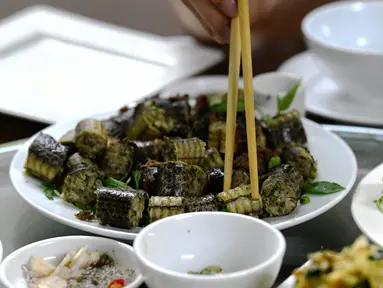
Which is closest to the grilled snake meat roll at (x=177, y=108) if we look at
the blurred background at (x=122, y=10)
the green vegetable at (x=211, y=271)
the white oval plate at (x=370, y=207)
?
the white oval plate at (x=370, y=207)

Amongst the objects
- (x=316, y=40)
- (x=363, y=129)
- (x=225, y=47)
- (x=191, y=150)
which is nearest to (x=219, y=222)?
(x=191, y=150)

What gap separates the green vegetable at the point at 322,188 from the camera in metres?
1.41

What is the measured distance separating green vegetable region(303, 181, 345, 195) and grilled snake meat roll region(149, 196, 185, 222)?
0.28m

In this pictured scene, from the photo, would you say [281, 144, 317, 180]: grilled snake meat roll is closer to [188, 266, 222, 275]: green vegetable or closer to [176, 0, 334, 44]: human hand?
[188, 266, 222, 275]: green vegetable

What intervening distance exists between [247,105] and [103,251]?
14.5 inches

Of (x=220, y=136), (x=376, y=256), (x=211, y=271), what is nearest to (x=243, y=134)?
(x=220, y=136)

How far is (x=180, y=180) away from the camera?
4.54 ft

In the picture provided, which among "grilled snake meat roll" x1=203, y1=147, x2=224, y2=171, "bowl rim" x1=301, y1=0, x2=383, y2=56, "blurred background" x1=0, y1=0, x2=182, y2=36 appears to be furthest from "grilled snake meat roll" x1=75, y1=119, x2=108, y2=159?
"blurred background" x1=0, y1=0, x2=182, y2=36

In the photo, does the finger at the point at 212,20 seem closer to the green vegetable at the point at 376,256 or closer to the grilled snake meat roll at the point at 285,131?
the grilled snake meat roll at the point at 285,131

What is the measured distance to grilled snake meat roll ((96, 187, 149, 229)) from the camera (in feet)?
4.25

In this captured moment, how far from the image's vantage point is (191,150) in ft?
4.82

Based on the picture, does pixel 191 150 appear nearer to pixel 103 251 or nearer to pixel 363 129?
pixel 103 251

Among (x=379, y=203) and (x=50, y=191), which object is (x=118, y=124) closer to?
(x=50, y=191)

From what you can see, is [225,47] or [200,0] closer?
[200,0]
